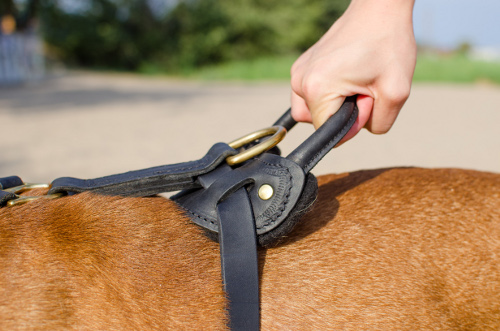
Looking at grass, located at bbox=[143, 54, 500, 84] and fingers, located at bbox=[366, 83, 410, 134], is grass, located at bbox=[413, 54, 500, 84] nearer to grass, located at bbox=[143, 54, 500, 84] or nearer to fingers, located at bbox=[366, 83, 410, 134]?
grass, located at bbox=[143, 54, 500, 84]

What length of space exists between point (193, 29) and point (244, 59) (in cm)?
366

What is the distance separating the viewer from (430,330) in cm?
120

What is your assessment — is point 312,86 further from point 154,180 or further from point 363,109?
point 154,180

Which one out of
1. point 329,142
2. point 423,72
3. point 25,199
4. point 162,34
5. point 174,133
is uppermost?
point 162,34

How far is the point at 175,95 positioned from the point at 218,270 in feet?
46.4

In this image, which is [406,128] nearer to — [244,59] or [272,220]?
[272,220]

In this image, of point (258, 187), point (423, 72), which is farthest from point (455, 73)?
point (258, 187)

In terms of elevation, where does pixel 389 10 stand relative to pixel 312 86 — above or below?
above

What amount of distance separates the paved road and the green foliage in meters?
16.5

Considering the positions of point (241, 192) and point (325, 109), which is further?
point (325, 109)

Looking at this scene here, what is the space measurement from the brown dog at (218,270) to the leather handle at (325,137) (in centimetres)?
23

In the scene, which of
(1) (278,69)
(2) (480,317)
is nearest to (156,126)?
(2) (480,317)

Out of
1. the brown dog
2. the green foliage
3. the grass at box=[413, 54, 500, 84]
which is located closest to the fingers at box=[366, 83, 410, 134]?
the brown dog

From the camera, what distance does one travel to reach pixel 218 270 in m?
1.21
